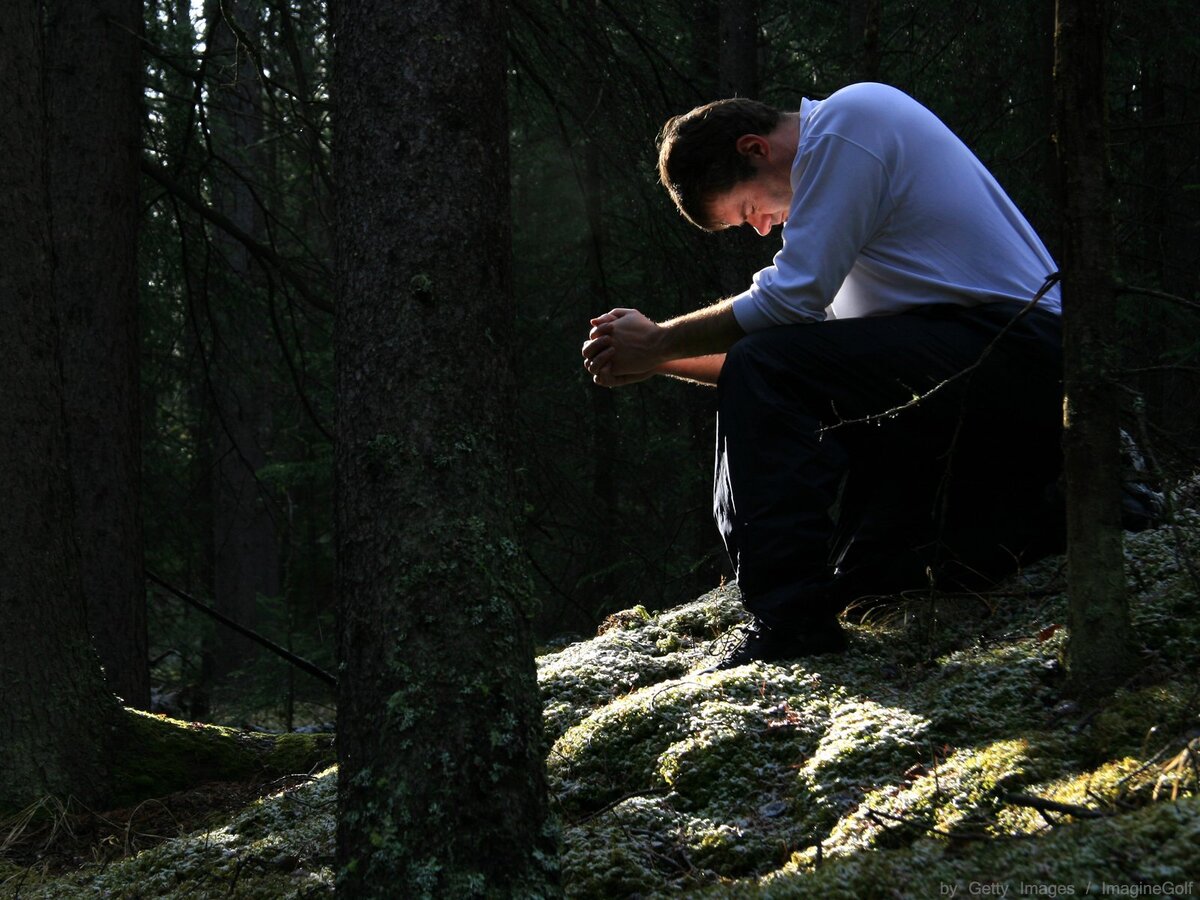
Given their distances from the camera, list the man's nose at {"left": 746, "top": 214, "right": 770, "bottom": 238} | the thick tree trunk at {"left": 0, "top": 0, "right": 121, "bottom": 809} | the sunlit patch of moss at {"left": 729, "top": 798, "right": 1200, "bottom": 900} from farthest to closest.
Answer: the man's nose at {"left": 746, "top": 214, "right": 770, "bottom": 238} → the thick tree trunk at {"left": 0, "top": 0, "right": 121, "bottom": 809} → the sunlit patch of moss at {"left": 729, "top": 798, "right": 1200, "bottom": 900}

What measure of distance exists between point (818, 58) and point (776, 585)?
25.3ft

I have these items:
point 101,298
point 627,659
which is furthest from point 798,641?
point 101,298

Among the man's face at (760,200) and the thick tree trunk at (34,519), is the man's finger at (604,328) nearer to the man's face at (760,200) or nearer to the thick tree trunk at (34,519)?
the man's face at (760,200)

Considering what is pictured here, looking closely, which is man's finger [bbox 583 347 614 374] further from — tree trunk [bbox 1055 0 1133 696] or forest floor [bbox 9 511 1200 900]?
tree trunk [bbox 1055 0 1133 696]

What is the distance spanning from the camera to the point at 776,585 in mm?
3201

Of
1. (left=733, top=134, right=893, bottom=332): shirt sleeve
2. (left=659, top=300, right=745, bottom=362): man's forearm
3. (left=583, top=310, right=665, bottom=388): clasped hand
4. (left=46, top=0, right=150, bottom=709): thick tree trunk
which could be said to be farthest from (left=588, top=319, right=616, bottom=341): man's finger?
(left=46, top=0, right=150, bottom=709): thick tree trunk

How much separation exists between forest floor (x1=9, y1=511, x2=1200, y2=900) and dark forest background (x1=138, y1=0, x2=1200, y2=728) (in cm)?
61

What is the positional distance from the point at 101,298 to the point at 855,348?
368 centimetres

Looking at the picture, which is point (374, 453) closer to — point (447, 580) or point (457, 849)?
point (447, 580)

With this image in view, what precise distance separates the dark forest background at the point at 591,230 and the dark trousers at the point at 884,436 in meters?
0.45

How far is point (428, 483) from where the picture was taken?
2051 mm

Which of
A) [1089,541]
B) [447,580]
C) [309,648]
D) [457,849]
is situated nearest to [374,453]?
[447,580]

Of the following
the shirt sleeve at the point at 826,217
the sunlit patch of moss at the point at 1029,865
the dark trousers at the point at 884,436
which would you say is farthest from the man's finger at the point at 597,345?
the sunlit patch of moss at the point at 1029,865

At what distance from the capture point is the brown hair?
343 centimetres
